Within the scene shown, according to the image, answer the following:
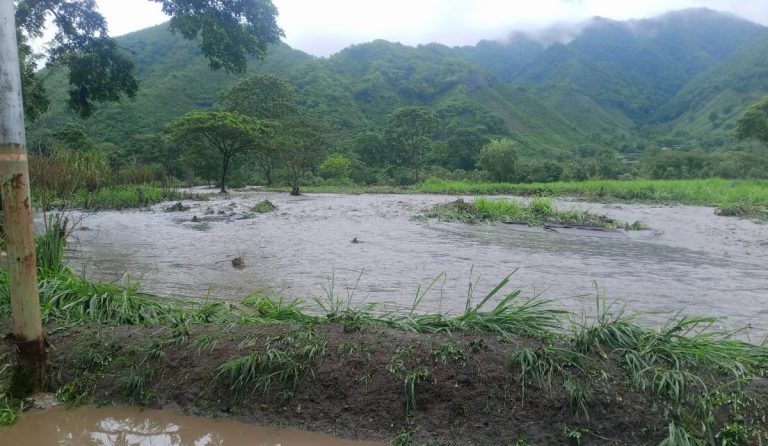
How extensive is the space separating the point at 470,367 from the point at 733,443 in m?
1.34

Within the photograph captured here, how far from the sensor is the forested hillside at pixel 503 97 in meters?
56.3

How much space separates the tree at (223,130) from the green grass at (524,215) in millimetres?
18921

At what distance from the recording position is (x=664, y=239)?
12.5 m

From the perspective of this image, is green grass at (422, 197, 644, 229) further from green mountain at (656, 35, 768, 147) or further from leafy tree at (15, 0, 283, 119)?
green mountain at (656, 35, 768, 147)

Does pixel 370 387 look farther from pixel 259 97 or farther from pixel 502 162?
pixel 259 97

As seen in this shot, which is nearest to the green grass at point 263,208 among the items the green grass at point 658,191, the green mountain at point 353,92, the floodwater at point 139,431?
the green grass at point 658,191

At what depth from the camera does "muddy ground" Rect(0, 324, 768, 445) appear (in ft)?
8.93

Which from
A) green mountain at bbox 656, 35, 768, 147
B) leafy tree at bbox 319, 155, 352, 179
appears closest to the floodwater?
leafy tree at bbox 319, 155, 352, 179

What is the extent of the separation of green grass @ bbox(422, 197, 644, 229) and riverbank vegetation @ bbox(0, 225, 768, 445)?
39.8 ft

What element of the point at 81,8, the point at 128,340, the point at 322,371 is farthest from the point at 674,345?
the point at 81,8

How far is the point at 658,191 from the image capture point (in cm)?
2553

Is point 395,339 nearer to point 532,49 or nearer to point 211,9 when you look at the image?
point 211,9

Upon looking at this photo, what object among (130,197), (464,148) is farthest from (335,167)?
(130,197)

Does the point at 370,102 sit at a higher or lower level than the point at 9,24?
higher
